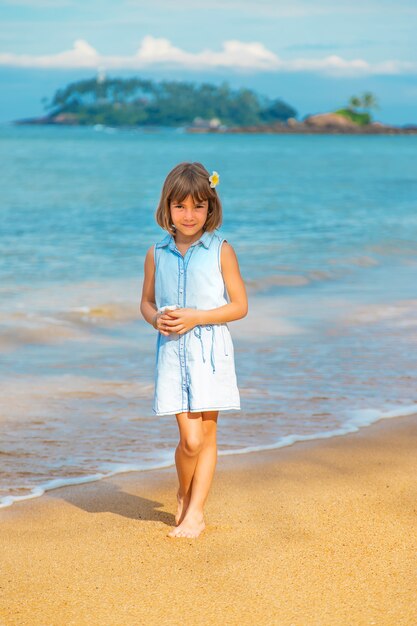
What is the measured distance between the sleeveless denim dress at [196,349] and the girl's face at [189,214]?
67mm

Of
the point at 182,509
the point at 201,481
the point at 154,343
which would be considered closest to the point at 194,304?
the point at 201,481

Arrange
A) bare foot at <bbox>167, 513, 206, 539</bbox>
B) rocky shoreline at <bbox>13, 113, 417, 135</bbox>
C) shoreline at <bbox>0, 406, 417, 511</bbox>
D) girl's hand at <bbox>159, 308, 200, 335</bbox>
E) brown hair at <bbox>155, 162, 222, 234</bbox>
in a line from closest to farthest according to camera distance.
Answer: girl's hand at <bbox>159, 308, 200, 335</bbox> → brown hair at <bbox>155, 162, 222, 234</bbox> → bare foot at <bbox>167, 513, 206, 539</bbox> → shoreline at <bbox>0, 406, 417, 511</bbox> → rocky shoreline at <bbox>13, 113, 417, 135</bbox>

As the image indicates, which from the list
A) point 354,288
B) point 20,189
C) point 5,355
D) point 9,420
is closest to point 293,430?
point 9,420

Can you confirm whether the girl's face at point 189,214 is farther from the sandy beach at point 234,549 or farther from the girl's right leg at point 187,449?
the sandy beach at point 234,549

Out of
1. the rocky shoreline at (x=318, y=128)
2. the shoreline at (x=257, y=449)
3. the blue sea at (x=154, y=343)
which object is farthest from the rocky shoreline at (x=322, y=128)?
the shoreline at (x=257, y=449)

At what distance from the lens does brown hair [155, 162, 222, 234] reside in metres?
3.82

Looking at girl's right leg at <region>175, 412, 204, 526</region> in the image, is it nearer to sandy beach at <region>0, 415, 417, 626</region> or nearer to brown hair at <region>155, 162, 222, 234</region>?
sandy beach at <region>0, 415, 417, 626</region>

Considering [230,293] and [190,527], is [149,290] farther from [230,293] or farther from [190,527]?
[190,527]

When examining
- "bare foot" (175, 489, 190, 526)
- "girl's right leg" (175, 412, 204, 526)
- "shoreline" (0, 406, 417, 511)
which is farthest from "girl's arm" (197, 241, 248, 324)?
"shoreline" (0, 406, 417, 511)

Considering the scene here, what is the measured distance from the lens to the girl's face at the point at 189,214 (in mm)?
3850

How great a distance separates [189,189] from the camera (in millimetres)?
3816

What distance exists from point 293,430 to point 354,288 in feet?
22.0

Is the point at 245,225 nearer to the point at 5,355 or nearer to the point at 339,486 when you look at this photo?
the point at 5,355

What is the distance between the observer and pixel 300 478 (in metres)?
4.74
